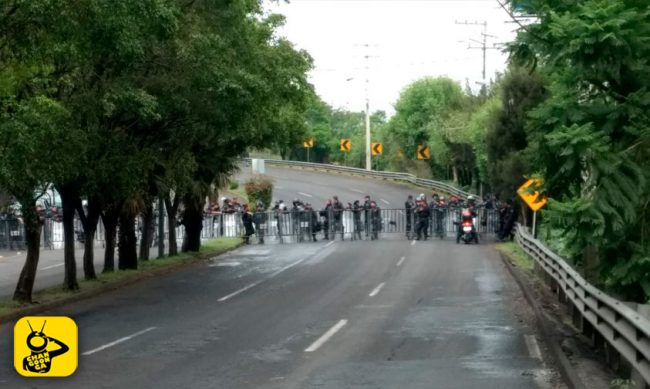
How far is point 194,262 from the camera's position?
34250mm

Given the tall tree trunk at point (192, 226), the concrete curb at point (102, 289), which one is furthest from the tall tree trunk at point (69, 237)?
the tall tree trunk at point (192, 226)

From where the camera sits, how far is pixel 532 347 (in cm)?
1484

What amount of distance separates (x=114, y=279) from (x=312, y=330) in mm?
10898

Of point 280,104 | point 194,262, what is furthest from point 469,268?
point 194,262

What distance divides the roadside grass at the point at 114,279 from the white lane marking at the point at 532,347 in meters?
10.0

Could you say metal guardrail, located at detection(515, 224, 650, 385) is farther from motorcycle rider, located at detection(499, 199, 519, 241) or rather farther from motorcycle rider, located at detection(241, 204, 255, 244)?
motorcycle rider, located at detection(241, 204, 255, 244)

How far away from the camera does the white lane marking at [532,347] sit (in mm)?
14044

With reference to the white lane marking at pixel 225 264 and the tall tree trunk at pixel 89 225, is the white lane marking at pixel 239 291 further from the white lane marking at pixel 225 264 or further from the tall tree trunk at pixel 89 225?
the white lane marking at pixel 225 264

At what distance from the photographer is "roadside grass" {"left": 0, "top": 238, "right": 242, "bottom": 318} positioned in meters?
21.4

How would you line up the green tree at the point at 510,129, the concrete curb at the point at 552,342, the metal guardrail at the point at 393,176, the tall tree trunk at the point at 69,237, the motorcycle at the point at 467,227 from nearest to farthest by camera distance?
1. the concrete curb at the point at 552,342
2. the tall tree trunk at the point at 69,237
3. the green tree at the point at 510,129
4. the motorcycle at the point at 467,227
5. the metal guardrail at the point at 393,176

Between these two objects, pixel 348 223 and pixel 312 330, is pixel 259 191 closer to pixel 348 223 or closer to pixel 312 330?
pixel 348 223

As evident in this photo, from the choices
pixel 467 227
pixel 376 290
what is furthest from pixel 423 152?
pixel 376 290

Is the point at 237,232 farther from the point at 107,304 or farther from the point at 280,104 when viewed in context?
the point at 107,304

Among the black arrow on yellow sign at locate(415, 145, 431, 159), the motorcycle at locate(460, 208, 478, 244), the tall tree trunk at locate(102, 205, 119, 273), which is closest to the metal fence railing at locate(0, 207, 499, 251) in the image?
the motorcycle at locate(460, 208, 478, 244)
